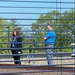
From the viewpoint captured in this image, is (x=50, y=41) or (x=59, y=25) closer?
(x=59, y=25)

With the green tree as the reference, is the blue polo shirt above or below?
below

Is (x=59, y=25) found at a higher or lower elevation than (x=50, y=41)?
higher

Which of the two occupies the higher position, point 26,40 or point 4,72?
point 26,40

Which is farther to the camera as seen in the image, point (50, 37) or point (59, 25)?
point (50, 37)

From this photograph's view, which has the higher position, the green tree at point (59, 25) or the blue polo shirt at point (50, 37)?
the green tree at point (59, 25)

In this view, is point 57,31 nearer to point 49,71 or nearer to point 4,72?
point 49,71

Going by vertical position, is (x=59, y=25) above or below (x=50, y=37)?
above

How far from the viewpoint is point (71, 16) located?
384 cm

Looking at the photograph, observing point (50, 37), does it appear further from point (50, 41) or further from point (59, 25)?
point (59, 25)

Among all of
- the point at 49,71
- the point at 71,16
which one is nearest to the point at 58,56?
the point at 49,71

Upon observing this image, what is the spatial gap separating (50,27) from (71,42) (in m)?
0.34

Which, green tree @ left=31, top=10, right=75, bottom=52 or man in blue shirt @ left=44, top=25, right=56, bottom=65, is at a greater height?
green tree @ left=31, top=10, right=75, bottom=52

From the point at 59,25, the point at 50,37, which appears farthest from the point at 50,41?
the point at 59,25

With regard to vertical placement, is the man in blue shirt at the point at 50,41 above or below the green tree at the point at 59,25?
below
